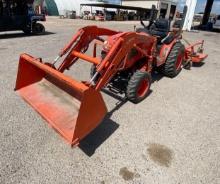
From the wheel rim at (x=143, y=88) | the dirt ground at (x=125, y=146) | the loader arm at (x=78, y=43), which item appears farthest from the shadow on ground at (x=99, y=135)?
the loader arm at (x=78, y=43)

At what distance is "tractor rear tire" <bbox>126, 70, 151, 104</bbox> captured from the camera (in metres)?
4.08

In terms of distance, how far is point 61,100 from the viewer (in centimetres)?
345

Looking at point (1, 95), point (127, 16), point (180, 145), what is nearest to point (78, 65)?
point (1, 95)

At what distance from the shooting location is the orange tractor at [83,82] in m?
2.78

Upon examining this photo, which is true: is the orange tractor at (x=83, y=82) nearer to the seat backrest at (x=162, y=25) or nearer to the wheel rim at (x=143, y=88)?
the wheel rim at (x=143, y=88)

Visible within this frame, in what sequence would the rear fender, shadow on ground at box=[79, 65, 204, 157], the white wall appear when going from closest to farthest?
shadow on ground at box=[79, 65, 204, 157], the rear fender, the white wall

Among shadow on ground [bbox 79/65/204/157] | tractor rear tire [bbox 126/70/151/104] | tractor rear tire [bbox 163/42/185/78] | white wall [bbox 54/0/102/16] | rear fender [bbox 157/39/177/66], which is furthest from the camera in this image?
white wall [bbox 54/0/102/16]

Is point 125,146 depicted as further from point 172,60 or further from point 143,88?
point 172,60

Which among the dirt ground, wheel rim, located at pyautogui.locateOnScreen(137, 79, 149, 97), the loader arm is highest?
the loader arm

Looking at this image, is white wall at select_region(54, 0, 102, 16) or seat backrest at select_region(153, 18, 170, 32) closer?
seat backrest at select_region(153, 18, 170, 32)

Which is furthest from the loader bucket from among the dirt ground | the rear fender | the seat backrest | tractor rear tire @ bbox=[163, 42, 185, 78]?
the seat backrest

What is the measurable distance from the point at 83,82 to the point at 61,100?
463mm

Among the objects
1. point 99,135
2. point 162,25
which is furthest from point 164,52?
point 99,135

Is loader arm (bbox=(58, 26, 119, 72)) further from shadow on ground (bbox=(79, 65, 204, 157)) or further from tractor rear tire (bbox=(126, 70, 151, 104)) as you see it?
shadow on ground (bbox=(79, 65, 204, 157))
